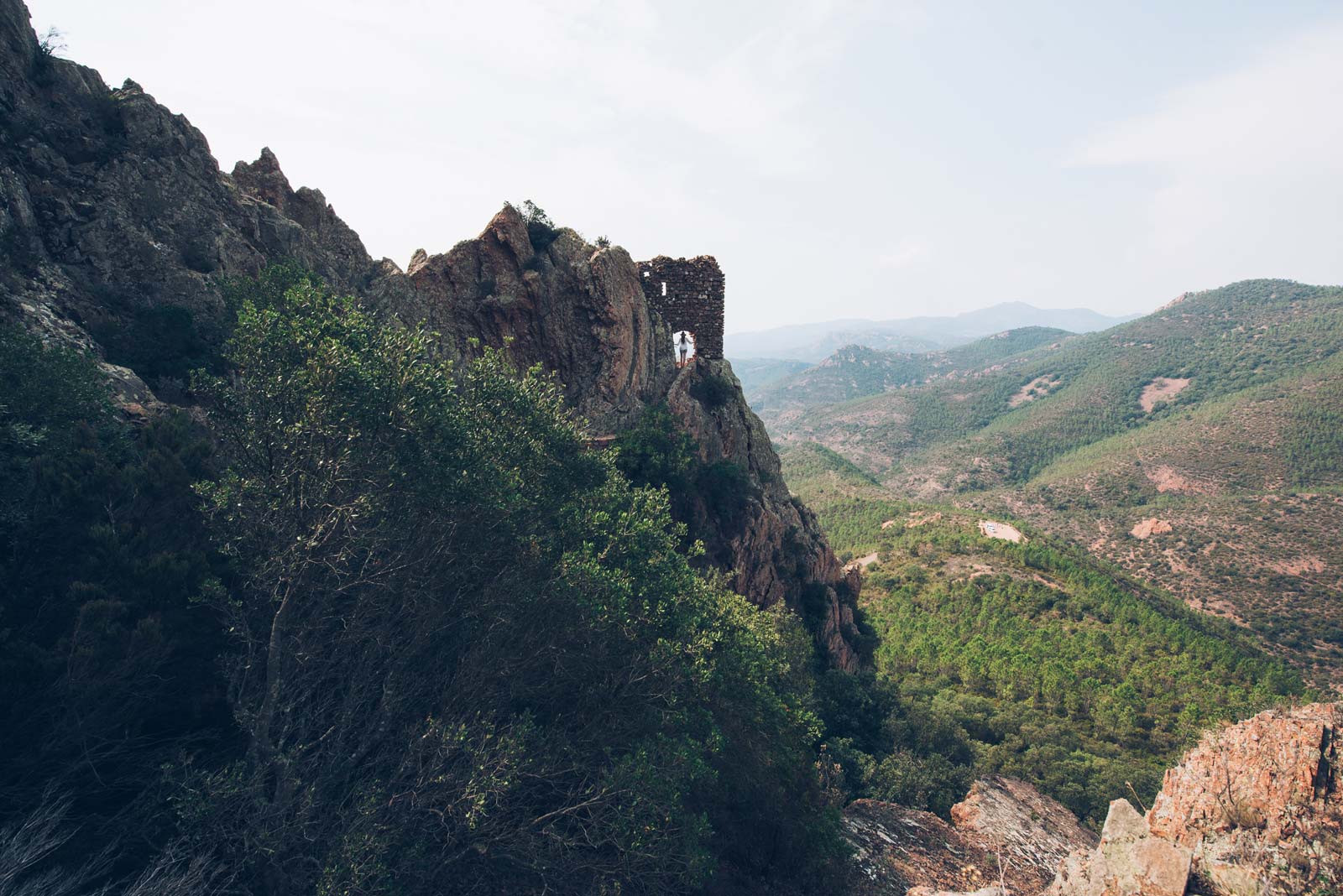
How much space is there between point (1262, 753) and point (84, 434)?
23.4m

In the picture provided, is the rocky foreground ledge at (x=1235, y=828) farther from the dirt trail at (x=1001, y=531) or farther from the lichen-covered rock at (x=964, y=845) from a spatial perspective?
the dirt trail at (x=1001, y=531)

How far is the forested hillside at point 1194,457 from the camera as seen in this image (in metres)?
65.2

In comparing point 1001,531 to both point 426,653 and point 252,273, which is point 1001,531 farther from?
point 252,273

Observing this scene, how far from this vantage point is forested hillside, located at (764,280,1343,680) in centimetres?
6525

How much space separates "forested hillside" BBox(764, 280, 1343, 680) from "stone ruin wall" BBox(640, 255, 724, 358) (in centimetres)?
6895

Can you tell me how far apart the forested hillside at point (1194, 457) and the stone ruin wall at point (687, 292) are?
68946 mm

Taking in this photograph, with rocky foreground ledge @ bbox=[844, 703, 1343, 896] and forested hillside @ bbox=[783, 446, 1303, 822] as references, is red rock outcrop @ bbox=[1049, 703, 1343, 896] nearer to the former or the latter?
rocky foreground ledge @ bbox=[844, 703, 1343, 896]

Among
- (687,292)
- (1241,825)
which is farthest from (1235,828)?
(687,292)

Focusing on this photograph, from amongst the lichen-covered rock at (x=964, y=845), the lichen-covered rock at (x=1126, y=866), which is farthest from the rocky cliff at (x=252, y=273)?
the lichen-covered rock at (x=1126, y=866)

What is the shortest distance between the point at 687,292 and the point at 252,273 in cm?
1957

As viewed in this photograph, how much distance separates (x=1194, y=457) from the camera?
9131cm

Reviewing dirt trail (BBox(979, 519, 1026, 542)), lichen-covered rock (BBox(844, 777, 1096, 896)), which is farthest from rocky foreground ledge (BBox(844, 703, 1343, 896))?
dirt trail (BBox(979, 519, 1026, 542))

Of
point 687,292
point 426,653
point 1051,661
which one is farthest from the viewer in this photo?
point 1051,661

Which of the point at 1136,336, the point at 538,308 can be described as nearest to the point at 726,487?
the point at 538,308
